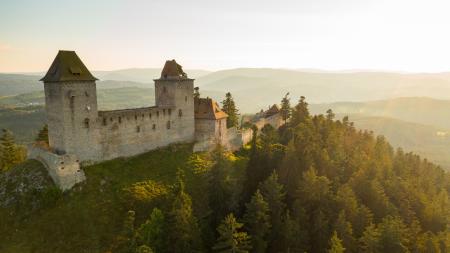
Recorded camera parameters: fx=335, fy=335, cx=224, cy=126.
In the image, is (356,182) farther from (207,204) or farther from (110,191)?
(110,191)

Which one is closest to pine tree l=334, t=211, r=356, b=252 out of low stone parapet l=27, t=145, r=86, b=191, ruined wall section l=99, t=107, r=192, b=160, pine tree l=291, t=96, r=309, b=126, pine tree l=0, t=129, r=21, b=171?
ruined wall section l=99, t=107, r=192, b=160

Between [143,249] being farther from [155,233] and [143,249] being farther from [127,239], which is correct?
[127,239]

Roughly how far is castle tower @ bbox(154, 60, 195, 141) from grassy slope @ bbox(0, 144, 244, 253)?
12.1 meters

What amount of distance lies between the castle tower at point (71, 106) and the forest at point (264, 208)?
14.3 feet

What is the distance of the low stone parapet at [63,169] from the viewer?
46.2 m

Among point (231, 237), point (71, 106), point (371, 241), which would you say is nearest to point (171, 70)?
point (71, 106)

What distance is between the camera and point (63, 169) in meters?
46.2

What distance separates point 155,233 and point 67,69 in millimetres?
26393

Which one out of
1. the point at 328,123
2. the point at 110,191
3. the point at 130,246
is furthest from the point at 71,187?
the point at 328,123

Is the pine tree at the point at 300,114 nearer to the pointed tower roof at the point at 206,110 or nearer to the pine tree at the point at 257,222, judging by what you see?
the pointed tower roof at the point at 206,110

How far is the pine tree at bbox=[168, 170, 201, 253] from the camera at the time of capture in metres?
39.8

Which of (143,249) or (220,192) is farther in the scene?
(220,192)

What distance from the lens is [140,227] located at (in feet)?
137

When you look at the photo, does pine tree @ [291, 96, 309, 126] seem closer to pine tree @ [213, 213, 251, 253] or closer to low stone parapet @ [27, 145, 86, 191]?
pine tree @ [213, 213, 251, 253]
